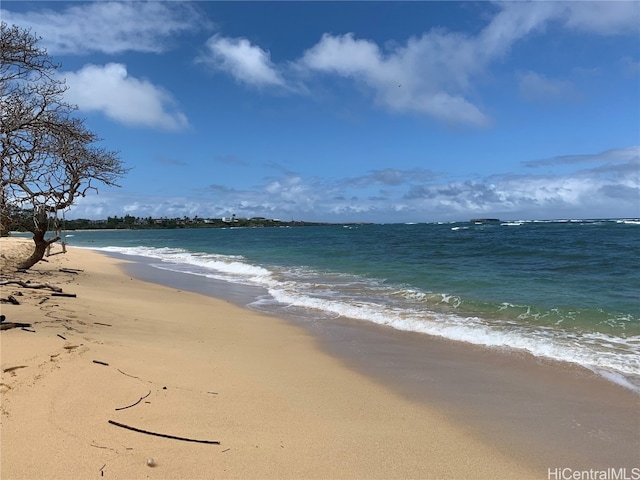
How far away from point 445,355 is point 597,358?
247 centimetres

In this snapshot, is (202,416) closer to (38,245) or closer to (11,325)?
(11,325)

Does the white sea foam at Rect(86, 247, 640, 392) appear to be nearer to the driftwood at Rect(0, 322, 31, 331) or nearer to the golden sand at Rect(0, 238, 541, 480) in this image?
the golden sand at Rect(0, 238, 541, 480)

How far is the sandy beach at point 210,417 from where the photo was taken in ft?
10.7

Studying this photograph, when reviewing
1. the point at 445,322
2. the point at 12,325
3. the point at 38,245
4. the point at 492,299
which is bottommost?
the point at 445,322

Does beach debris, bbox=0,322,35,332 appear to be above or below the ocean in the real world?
above

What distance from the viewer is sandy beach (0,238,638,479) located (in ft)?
10.7

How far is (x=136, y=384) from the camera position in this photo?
4.60 meters

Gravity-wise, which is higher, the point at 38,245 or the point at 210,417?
the point at 38,245

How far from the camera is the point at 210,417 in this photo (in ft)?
13.3

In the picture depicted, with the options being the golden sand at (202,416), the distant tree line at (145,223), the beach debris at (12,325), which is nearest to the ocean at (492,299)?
the golden sand at (202,416)

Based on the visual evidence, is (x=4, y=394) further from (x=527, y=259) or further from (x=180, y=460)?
(x=527, y=259)

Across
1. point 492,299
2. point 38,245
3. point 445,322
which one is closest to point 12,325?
point 445,322

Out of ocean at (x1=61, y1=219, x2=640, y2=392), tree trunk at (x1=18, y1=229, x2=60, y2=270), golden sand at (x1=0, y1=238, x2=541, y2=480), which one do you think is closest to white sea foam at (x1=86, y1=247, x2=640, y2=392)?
ocean at (x1=61, y1=219, x2=640, y2=392)

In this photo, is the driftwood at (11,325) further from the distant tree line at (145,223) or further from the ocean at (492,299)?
the distant tree line at (145,223)
